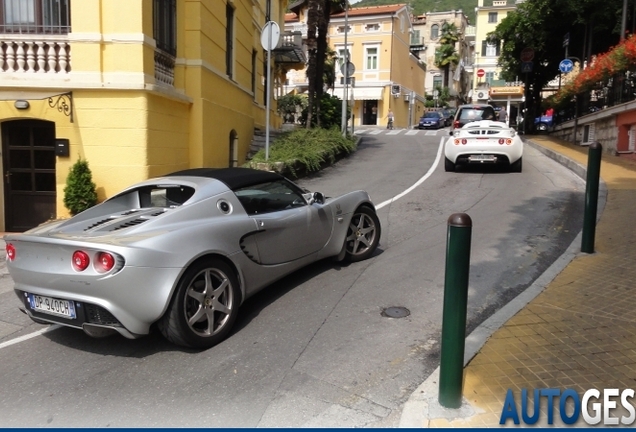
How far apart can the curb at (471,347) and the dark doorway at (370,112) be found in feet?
147

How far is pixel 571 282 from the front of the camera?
5910 millimetres

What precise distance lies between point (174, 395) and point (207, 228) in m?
1.40

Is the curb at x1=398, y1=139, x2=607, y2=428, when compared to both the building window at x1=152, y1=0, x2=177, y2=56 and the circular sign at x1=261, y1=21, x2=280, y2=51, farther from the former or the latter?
the building window at x1=152, y1=0, x2=177, y2=56

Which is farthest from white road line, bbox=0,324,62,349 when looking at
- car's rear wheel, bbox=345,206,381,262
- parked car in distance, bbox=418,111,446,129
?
parked car in distance, bbox=418,111,446,129

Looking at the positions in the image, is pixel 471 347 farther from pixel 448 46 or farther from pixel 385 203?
pixel 448 46

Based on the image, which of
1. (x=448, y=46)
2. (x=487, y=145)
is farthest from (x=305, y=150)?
(x=448, y=46)

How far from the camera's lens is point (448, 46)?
7006 centimetres

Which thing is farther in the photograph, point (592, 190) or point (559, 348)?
point (592, 190)

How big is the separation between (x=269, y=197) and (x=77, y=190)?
18.6ft

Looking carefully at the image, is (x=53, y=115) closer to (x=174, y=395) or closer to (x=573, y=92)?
(x=174, y=395)

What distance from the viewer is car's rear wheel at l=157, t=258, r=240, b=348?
4.35m

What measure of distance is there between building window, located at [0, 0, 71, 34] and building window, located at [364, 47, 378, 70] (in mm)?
42167

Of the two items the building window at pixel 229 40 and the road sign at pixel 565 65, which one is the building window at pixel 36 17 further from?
the road sign at pixel 565 65

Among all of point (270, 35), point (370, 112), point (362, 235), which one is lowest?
point (362, 235)
